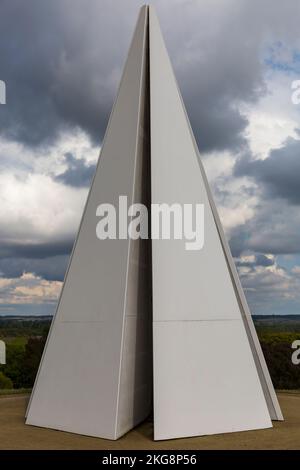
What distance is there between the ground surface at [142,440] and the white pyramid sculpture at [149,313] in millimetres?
256

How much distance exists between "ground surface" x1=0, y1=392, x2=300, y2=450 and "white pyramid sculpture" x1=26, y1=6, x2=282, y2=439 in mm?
256

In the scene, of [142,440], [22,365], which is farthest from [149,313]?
[22,365]

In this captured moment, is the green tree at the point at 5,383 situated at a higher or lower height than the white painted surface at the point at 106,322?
higher

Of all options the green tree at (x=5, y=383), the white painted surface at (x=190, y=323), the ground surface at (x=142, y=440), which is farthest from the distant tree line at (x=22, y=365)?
the white painted surface at (x=190, y=323)

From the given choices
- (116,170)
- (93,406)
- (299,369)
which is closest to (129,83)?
(116,170)

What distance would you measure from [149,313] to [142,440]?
3677 mm

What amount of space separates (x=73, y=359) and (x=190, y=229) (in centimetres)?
449

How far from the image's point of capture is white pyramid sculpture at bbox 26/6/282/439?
38.2 feet

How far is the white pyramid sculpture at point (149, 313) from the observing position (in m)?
11.7

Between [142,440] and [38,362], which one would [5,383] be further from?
[142,440]

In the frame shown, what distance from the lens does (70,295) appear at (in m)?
12.9

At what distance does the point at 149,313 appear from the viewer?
1400 cm

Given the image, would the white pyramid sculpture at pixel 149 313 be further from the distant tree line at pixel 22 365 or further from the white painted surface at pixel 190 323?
the distant tree line at pixel 22 365
